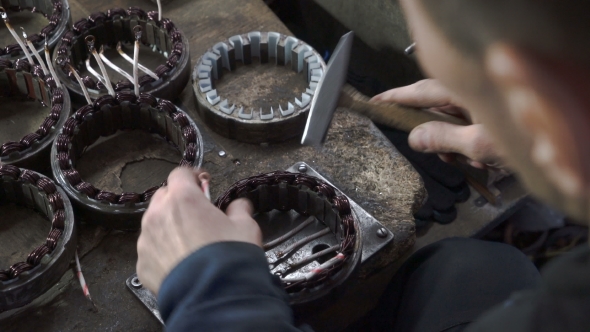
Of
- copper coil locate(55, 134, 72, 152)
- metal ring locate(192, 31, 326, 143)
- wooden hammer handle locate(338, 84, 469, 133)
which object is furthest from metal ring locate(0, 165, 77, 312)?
wooden hammer handle locate(338, 84, 469, 133)

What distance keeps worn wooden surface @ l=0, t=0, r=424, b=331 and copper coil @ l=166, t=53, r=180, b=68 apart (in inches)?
5.3

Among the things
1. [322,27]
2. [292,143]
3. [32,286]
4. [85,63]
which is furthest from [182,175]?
[322,27]

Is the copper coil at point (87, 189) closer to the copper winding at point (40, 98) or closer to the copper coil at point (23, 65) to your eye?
the copper winding at point (40, 98)

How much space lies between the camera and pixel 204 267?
3.83ft

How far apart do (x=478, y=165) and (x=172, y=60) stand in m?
1.05

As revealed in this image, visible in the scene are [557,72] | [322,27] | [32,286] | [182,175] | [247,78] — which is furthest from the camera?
[322,27]

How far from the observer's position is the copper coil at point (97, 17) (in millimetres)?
2180

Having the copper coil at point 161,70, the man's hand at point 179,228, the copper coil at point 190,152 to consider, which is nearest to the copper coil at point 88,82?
the copper coil at point 161,70

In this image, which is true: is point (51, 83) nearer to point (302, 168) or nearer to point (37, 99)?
point (37, 99)

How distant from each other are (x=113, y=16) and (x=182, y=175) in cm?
103

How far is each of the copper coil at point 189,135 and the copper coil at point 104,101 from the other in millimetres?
260

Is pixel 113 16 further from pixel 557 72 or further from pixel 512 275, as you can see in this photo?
pixel 557 72

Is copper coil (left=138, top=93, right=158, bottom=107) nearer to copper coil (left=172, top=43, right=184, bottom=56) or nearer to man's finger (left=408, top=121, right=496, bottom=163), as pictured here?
copper coil (left=172, top=43, right=184, bottom=56)

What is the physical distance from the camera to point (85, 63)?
2.21 metres
